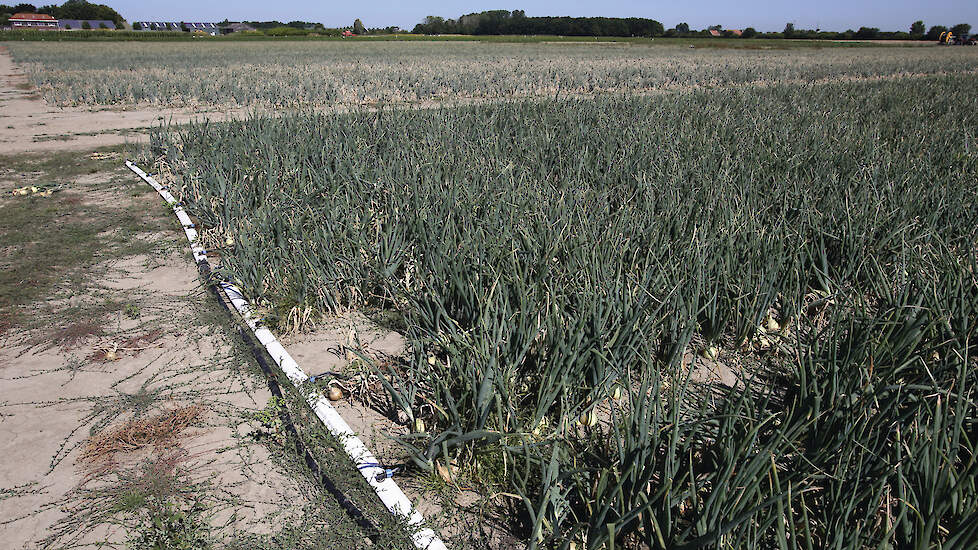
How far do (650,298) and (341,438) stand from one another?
154 centimetres

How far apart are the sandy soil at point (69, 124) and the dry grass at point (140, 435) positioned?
19.0ft

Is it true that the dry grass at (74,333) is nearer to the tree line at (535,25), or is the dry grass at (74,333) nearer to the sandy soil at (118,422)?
the sandy soil at (118,422)

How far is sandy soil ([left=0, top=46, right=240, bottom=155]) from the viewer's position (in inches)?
323

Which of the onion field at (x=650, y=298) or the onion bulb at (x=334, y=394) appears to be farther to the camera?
the onion bulb at (x=334, y=394)

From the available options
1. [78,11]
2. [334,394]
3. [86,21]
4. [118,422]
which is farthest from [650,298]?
[78,11]

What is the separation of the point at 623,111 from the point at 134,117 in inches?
369

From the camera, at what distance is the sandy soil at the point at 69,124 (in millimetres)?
8211

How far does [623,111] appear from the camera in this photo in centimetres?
778

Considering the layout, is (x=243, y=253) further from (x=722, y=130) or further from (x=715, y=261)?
(x=722, y=130)

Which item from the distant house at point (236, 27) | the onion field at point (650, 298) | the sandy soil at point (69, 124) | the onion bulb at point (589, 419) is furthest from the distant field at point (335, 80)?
the distant house at point (236, 27)

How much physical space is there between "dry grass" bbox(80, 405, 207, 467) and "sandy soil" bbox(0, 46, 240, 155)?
19.0ft

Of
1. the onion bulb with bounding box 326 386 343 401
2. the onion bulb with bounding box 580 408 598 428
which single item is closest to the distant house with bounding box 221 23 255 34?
the onion bulb with bounding box 326 386 343 401

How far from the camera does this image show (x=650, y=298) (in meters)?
2.65

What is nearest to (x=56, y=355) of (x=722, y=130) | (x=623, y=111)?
(x=722, y=130)
